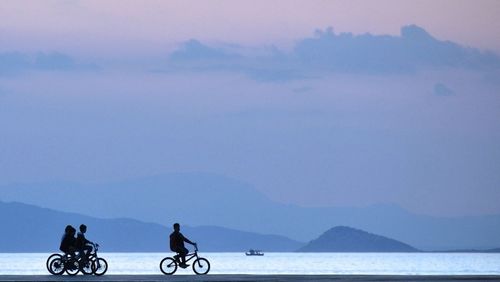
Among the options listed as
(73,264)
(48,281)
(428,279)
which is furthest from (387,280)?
(73,264)

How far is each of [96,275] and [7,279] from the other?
8.10 meters

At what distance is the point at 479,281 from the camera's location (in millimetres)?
39469

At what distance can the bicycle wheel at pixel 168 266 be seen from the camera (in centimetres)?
5012

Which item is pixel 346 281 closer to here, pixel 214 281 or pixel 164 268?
pixel 214 281

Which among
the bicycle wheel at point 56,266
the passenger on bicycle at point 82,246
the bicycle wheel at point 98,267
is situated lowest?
the bicycle wheel at point 98,267

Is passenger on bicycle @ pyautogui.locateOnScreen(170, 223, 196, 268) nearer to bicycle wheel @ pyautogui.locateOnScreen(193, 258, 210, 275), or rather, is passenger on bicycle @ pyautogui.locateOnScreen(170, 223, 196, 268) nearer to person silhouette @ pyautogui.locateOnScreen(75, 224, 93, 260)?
bicycle wheel @ pyautogui.locateOnScreen(193, 258, 210, 275)

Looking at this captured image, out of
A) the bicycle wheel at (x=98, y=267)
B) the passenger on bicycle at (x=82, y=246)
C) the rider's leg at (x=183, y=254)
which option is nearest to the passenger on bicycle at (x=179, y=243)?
the rider's leg at (x=183, y=254)

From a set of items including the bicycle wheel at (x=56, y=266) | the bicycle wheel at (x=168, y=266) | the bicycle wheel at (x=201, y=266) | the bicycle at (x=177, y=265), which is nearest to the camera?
the bicycle wheel at (x=56, y=266)

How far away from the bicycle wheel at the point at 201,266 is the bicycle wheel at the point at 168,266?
957 mm

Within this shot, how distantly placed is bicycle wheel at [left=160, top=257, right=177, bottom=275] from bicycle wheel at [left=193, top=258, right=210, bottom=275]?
96 cm

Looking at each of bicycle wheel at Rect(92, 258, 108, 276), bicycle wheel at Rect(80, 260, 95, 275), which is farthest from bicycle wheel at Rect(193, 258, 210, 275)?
bicycle wheel at Rect(80, 260, 95, 275)

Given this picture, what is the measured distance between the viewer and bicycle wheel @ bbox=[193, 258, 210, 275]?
50500 mm

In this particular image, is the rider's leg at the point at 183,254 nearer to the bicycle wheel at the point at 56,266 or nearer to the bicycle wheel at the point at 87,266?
the bicycle wheel at the point at 87,266

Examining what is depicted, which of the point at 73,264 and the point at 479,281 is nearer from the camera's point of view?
the point at 479,281
